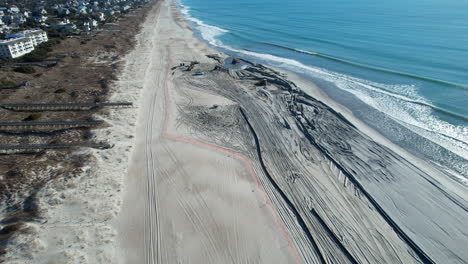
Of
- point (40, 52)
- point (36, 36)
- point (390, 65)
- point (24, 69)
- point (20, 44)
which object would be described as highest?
point (390, 65)

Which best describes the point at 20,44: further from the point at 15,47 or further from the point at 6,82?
the point at 6,82

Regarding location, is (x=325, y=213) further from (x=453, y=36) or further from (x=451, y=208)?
(x=453, y=36)

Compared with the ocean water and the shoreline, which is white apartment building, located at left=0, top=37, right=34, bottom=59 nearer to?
the shoreline

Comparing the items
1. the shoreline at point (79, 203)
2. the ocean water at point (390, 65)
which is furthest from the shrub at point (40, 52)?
the ocean water at point (390, 65)

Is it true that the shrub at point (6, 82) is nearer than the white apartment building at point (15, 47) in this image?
Yes

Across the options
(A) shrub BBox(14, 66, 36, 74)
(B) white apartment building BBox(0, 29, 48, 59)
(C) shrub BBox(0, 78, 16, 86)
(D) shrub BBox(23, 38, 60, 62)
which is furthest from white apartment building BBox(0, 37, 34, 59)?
(C) shrub BBox(0, 78, 16, 86)

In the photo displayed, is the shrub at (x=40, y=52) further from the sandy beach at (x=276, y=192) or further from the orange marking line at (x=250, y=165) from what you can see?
the orange marking line at (x=250, y=165)

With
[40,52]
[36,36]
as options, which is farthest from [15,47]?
[36,36]

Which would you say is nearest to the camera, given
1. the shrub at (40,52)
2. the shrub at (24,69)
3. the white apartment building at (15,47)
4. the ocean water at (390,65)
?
the ocean water at (390,65)
